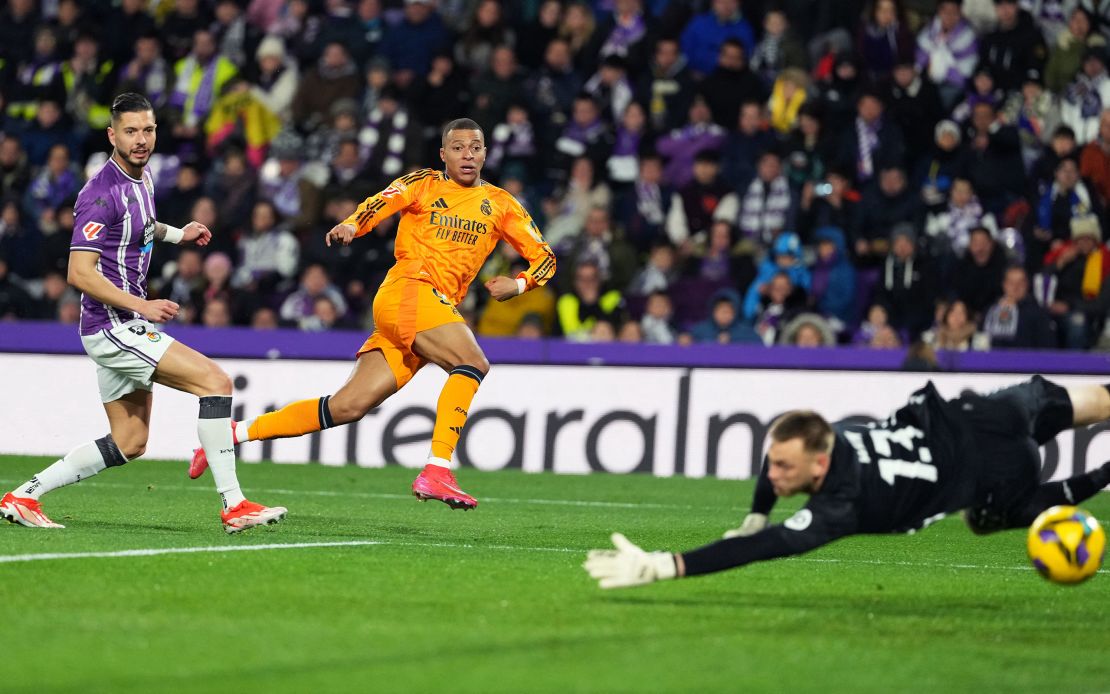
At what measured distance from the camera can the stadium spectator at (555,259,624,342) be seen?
57.8 feet

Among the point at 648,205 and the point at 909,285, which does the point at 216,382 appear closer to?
the point at 909,285

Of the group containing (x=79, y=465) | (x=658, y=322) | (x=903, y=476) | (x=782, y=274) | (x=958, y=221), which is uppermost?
(x=958, y=221)

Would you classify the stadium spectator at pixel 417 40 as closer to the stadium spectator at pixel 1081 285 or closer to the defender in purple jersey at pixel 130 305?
the stadium spectator at pixel 1081 285

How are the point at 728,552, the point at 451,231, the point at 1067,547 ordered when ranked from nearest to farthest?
1. the point at 728,552
2. the point at 1067,547
3. the point at 451,231

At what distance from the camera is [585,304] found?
17750mm

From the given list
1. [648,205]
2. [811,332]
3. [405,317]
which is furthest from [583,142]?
[405,317]

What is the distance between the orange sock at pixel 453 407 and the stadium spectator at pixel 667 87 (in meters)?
9.72

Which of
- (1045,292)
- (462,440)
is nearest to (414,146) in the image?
(462,440)

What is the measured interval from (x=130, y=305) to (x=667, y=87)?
11677mm

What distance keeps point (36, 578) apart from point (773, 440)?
3.08 meters

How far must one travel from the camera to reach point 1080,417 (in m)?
7.92

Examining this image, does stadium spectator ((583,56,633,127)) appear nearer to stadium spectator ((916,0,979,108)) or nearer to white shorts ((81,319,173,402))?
stadium spectator ((916,0,979,108))

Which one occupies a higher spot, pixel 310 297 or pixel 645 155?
pixel 645 155

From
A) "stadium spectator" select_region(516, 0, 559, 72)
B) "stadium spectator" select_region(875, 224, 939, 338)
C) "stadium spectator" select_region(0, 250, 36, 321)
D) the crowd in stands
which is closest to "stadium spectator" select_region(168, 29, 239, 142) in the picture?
the crowd in stands
